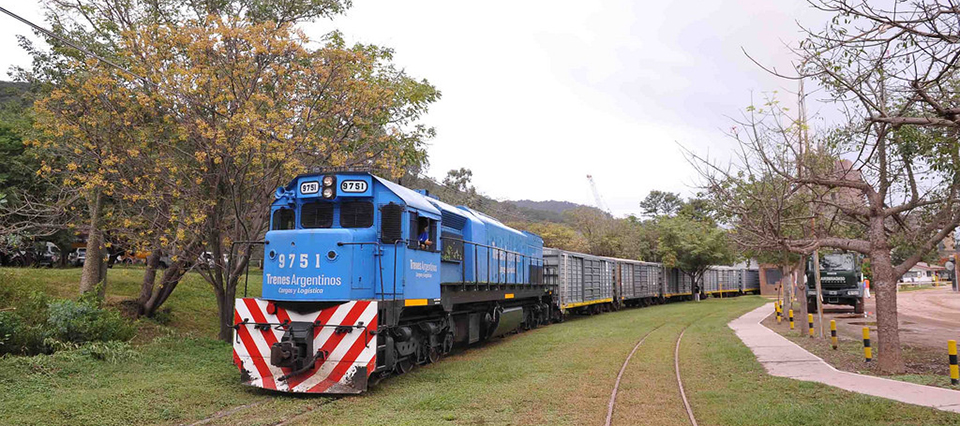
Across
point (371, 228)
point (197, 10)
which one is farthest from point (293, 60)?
point (371, 228)

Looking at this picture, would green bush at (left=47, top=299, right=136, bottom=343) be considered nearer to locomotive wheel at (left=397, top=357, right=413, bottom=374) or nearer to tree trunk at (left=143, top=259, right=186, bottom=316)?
tree trunk at (left=143, top=259, right=186, bottom=316)

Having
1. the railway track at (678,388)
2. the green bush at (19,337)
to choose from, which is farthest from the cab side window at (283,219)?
the railway track at (678,388)

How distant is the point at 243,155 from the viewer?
41.8 ft

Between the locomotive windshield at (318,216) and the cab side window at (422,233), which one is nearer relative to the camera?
the locomotive windshield at (318,216)

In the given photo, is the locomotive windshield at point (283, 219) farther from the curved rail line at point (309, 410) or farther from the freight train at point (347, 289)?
the curved rail line at point (309, 410)

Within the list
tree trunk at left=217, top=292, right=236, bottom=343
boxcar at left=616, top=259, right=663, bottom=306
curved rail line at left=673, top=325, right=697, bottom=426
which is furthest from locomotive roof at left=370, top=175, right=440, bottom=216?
boxcar at left=616, top=259, right=663, bottom=306

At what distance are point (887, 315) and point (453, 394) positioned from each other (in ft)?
25.8

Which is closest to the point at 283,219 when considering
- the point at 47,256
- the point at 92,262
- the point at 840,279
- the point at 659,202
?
the point at 92,262

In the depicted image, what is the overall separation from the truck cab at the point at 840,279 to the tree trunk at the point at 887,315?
1853 centimetres

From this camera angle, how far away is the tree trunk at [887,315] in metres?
10.9

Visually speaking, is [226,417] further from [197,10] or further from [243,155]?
[197,10]

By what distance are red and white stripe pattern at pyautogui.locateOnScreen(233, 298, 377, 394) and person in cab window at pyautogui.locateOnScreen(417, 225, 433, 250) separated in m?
1.76

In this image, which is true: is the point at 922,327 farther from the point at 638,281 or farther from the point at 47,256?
the point at 47,256

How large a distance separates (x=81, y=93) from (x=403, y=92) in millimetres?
6900
